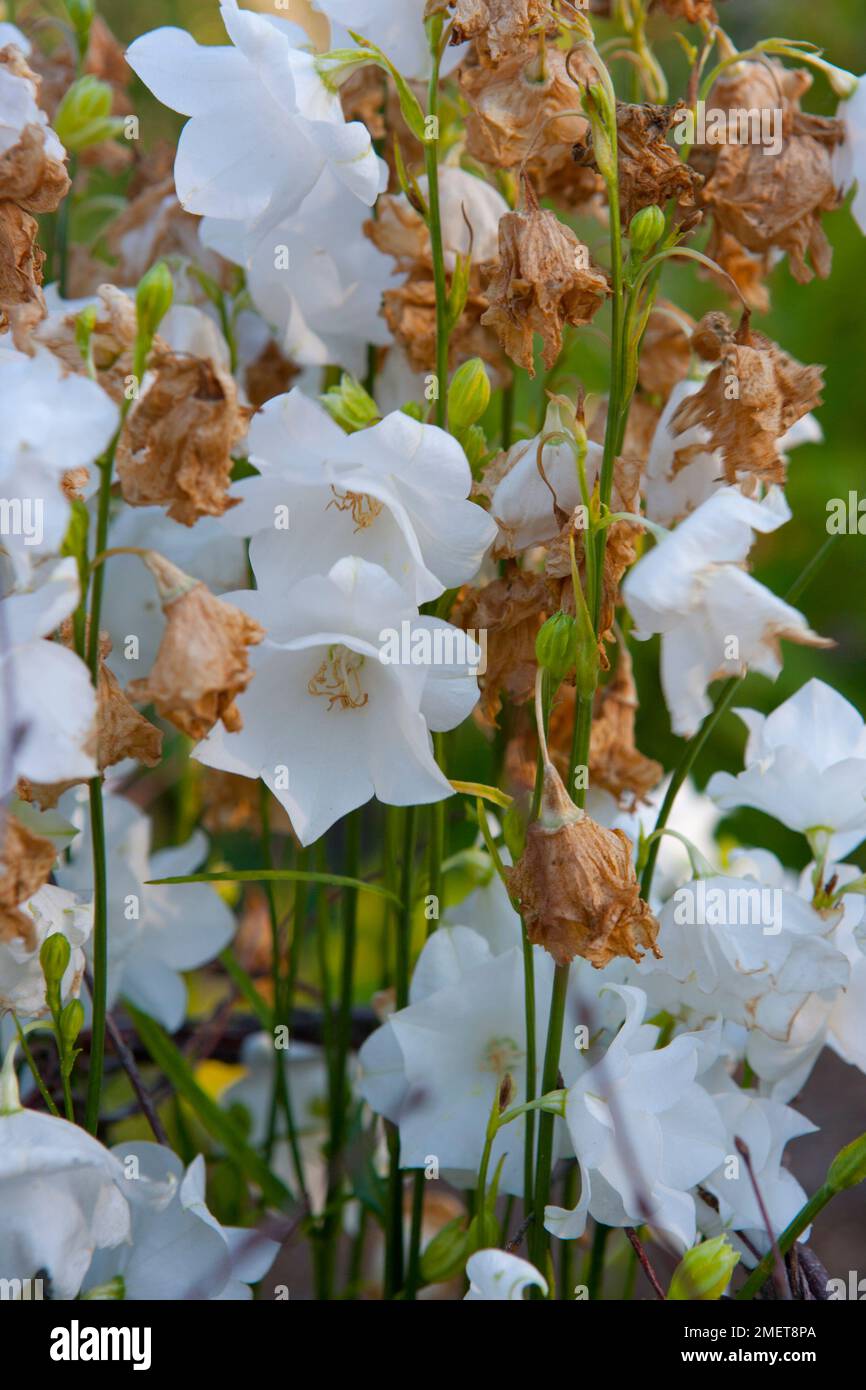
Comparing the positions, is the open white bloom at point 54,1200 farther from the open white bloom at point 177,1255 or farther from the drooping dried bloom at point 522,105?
the drooping dried bloom at point 522,105

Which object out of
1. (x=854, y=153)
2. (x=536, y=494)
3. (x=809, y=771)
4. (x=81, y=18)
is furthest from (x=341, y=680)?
(x=81, y=18)

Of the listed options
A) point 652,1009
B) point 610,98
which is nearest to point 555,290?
point 610,98

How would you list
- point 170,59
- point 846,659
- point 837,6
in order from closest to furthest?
point 170,59 < point 846,659 < point 837,6

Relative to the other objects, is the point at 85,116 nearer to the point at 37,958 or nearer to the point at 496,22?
the point at 496,22

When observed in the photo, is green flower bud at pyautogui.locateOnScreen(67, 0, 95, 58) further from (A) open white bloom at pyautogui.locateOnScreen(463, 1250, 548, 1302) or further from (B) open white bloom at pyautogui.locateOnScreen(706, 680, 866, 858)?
(A) open white bloom at pyautogui.locateOnScreen(463, 1250, 548, 1302)

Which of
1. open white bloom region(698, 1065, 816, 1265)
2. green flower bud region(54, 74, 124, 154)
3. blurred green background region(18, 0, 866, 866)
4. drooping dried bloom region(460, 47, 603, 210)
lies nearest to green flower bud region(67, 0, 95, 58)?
green flower bud region(54, 74, 124, 154)
